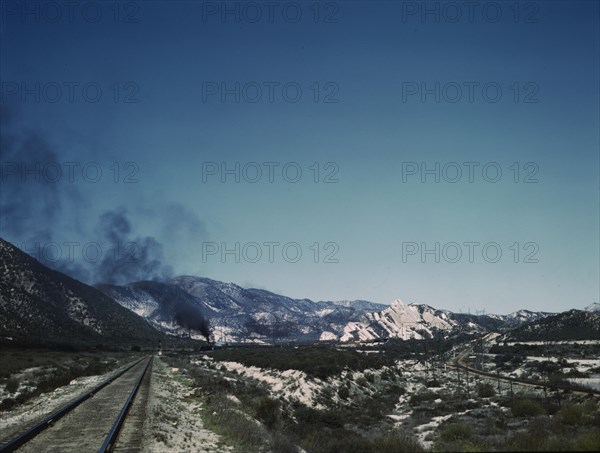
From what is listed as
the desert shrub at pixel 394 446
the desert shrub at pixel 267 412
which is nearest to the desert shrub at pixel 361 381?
the desert shrub at pixel 267 412

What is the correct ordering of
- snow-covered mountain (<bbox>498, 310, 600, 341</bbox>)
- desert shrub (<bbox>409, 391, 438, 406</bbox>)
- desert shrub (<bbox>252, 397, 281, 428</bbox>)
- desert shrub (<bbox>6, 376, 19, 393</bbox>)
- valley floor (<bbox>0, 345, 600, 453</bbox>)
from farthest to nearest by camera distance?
snow-covered mountain (<bbox>498, 310, 600, 341</bbox>) → desert shrub (<bbox>409, 391, 438, 406</bbox>) → desert shrub (<bbox>6, 376, 19, 393</bbox>) → desert shrub (<bbox>252, 397, 281, 428</bbox>) → valley floor (<bbox>0, 345, 600, 453</bbox>)

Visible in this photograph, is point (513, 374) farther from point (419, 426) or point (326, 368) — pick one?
point (419, 426)

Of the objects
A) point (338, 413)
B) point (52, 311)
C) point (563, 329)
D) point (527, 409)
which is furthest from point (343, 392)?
point (52, 311)

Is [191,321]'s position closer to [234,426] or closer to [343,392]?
[343,392]

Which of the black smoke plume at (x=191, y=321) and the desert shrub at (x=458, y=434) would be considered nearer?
the desert shrub at (x=458, y=434)

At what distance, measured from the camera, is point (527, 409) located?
21562 mm

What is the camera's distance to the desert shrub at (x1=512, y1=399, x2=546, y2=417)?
21359 millimetres

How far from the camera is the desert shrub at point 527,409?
2136cm

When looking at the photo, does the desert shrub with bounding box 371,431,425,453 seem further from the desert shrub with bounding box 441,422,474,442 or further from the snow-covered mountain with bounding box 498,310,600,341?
the snow-covered mountain with bounding box 498,310,600,341

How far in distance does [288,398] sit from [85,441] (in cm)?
1825

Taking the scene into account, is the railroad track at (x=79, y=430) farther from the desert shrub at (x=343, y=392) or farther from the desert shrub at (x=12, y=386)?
the desert shrub at (x=343, y=392)

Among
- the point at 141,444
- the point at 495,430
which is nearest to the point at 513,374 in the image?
the point at 495,430

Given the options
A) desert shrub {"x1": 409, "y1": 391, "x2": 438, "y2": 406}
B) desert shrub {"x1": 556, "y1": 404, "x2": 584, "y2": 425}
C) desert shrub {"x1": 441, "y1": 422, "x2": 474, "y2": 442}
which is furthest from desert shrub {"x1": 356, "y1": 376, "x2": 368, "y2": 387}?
desert shrub {"x1": 441, "y1": 422, "x2": 474, "y2": 442}

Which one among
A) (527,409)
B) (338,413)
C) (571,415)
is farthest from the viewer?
(338,413)
